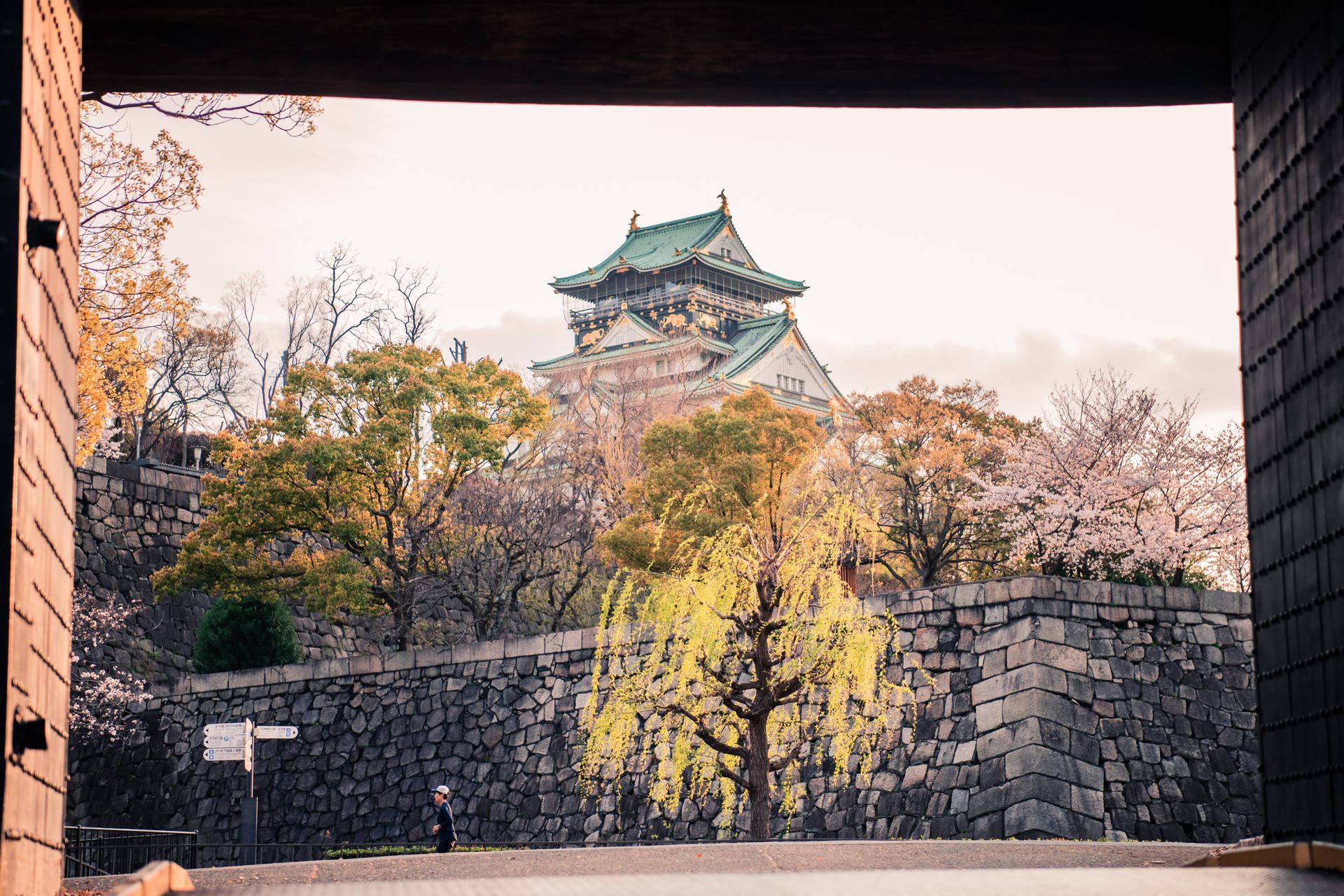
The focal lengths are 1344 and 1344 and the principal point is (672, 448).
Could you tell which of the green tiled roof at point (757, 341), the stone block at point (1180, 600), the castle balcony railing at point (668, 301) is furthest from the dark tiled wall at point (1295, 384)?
the castle balcony railing at point (668, 301)

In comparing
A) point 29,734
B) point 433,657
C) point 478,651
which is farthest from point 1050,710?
point 29,734

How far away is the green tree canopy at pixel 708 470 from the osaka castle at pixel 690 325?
10.1 metres

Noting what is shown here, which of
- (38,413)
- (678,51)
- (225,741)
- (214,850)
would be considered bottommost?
(214,850)

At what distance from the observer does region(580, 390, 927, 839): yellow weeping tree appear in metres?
10.6

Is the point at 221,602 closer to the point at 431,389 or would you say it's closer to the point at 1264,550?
the point at 431,389

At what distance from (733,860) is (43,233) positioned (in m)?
4.98

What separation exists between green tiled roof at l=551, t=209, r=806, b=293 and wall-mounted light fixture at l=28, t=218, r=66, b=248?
3414cm

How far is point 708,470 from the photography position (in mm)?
17125

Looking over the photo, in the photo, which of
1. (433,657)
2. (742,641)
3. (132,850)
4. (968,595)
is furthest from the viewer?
(433,657)

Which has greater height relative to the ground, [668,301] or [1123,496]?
[668,301]

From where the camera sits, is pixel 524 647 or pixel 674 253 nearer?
pixel 524 647

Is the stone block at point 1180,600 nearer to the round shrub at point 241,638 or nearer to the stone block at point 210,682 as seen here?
the round shrub at point 241,638

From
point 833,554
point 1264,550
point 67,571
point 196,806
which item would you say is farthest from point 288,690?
point 1264,550

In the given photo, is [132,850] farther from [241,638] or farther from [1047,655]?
[1047,655]
